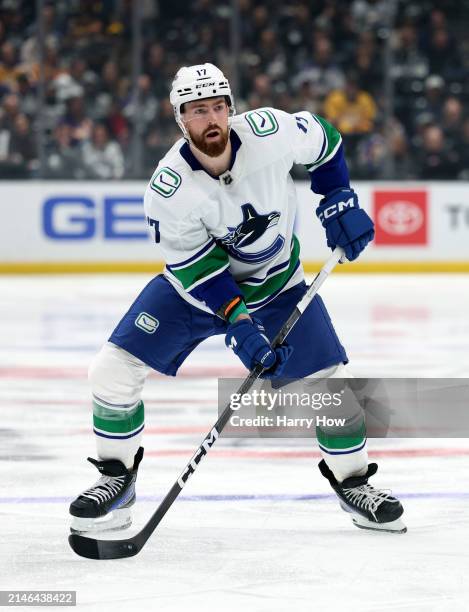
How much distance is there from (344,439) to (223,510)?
349 mm

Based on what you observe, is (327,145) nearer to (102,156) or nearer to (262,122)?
(262,122)

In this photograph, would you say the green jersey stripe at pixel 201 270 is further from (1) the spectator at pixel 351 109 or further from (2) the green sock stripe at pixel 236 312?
(1) the spectator at pixel 351 109

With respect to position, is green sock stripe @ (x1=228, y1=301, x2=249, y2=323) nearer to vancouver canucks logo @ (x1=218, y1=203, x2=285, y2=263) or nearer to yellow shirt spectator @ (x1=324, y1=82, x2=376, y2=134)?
vancouver canucks logo @ (x1=218, y1=203, x2=285, y2=263)

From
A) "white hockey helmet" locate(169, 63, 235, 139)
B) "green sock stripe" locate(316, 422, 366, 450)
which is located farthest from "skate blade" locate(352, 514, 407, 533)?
"white hockey helmet" locate(169, 63, 235, 139)

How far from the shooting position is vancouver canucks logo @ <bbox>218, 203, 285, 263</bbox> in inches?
124

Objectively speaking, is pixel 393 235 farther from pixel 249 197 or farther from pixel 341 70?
pixel 249 197

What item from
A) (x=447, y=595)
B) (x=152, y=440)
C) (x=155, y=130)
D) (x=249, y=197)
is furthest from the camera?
(x=155, y=130)

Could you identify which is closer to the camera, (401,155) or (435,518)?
(435,518)

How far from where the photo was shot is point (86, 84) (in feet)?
35.2

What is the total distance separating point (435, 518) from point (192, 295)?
779 mm

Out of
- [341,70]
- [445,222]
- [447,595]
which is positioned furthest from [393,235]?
[447,595]

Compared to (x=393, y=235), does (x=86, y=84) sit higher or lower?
higher

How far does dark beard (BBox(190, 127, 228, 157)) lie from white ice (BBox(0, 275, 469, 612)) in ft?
2.83

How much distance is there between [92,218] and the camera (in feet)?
34.5
